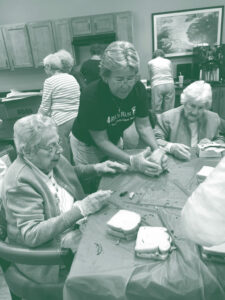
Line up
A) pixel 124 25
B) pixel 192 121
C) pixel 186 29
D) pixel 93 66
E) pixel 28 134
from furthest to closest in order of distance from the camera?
pixel 186 29
pixel 124 25
pixel 93 66
pixel 192 121
pixel 28 134

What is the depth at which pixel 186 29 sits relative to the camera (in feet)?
18.0

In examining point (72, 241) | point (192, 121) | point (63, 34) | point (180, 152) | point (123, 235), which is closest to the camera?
point (123, 235)

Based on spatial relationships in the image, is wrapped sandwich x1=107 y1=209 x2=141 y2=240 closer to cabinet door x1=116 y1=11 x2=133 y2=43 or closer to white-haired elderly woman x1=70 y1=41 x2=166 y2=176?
white-haired elderly woman x1=70 y1=41 x2=166 y2=176

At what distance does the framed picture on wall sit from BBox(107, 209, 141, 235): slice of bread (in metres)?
5.14

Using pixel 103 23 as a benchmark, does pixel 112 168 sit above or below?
below

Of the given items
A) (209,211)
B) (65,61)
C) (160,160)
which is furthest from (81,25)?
(209,211)

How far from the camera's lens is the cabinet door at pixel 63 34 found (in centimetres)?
530

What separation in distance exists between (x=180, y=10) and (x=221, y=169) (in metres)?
5.68

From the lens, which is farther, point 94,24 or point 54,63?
point 94,24

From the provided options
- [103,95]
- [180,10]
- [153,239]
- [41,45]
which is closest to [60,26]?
[41,45]

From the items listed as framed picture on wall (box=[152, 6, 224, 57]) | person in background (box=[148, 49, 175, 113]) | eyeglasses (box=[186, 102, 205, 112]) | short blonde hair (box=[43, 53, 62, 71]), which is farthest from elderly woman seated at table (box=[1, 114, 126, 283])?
framed picture on wall (box=[152, 6, 224, 57])

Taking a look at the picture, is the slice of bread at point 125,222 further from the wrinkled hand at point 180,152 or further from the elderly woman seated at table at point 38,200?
the wrinkled hand at point 180,152

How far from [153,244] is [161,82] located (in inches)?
162

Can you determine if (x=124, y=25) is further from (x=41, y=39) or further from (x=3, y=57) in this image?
(x=3, y=57)
